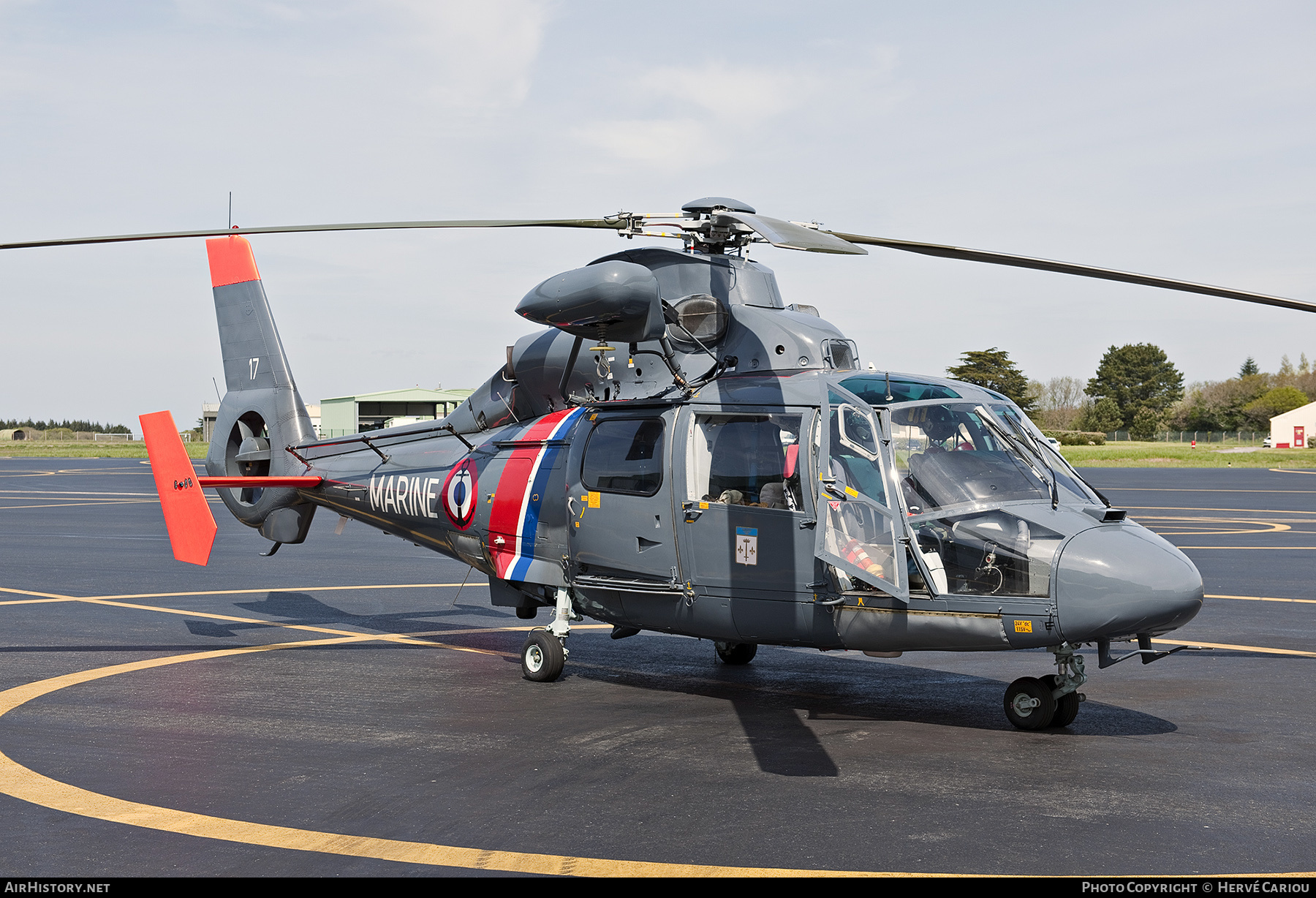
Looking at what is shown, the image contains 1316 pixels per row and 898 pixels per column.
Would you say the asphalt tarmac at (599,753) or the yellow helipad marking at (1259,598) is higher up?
the asphalt tarmac at (599,753)

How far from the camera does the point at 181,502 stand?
455 inches

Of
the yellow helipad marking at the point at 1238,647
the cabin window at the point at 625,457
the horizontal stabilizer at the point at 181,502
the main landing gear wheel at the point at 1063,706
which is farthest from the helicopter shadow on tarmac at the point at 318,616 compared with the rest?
the yellow helipad marking at the point at 1238,647

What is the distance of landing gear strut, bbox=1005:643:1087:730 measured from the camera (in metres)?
8.70

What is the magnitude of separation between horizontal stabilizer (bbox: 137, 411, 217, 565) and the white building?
111 m

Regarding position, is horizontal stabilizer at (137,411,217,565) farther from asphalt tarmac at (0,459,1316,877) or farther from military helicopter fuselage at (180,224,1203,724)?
asphalt tarmac at (0,459,1316,877)

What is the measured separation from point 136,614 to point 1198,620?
13946 millimetres

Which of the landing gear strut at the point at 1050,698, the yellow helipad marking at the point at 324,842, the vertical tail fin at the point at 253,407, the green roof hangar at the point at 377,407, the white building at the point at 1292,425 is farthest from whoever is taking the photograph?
the white building at the point at 1292,425


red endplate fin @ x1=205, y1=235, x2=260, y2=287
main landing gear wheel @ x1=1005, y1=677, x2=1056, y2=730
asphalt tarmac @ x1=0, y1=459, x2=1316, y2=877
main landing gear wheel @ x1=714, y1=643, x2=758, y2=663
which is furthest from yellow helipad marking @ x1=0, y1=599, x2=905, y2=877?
red endplate fin @ x1=205, y1=235, x2=260, y2=287

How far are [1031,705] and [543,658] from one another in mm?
4609

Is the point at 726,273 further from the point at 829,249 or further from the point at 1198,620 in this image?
the point at 1198,620

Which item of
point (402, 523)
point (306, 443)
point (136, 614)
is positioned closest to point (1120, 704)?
point (402, 523)

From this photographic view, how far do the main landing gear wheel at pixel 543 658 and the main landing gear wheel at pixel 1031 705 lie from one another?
428cm

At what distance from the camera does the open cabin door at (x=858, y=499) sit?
814cm

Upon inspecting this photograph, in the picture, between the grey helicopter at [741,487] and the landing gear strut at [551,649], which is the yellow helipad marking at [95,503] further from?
the landing gear strut at [551,649]
